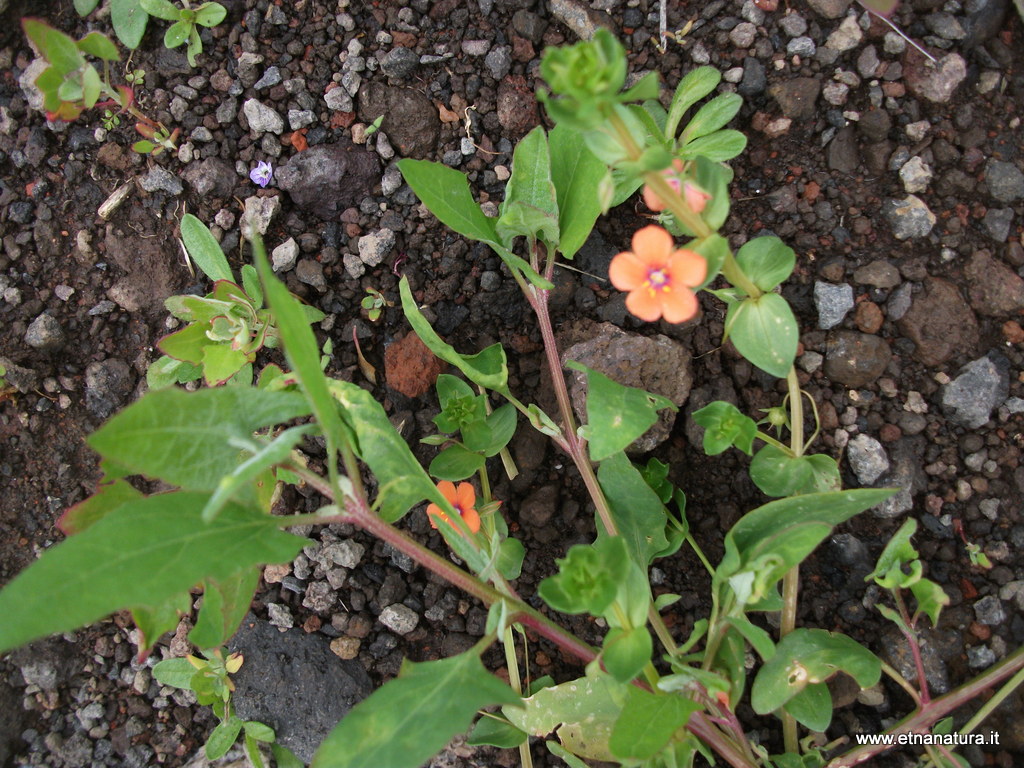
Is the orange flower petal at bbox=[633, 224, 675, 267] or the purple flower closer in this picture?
the orange flower petal at bbox=[633, 224, 675, 267]

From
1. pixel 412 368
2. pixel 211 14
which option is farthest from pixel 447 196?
pixel 211 14

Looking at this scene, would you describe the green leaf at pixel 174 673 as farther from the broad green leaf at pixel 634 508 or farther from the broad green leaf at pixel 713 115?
the broad green leaf at pixel 713 115

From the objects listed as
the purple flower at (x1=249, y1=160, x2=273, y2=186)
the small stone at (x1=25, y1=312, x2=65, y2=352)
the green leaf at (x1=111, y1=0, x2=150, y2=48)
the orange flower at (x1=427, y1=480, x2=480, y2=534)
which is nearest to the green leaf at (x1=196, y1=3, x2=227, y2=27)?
the green leaf at (x1=111, y1=0, x2=150, y2=48)

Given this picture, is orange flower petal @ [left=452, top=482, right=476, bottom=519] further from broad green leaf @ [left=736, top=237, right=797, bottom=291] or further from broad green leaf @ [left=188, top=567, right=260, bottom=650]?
broad green leaf @ [left=736, top=237, right=797, bottom=291]

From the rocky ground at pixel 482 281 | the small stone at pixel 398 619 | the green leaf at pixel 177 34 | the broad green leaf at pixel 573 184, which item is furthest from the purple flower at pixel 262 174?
the small stone at pixel 398 619

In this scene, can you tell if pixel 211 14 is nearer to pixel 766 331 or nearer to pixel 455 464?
pixel 455 464

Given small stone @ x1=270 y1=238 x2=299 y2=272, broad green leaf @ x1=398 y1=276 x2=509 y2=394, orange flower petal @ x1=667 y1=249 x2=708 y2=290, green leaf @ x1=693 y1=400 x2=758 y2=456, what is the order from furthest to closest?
small stone @ x1=270 y1=238 x2=299 y2=272
broad green leaf @ x1=398 y1=276 x2=509 y2=394
green leaf @ x1=693 y1=400 x2=758 y2=456
orange flower petal @ x1=667 y1=249 x2=708 y2=290

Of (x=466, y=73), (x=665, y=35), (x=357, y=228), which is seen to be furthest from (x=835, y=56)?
(x=357, y=228)

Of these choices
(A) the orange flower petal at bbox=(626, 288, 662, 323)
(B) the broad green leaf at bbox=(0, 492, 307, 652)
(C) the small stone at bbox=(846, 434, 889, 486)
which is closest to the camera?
(B) the broad green leaf at bbox=(0, 492, 307, 652)
